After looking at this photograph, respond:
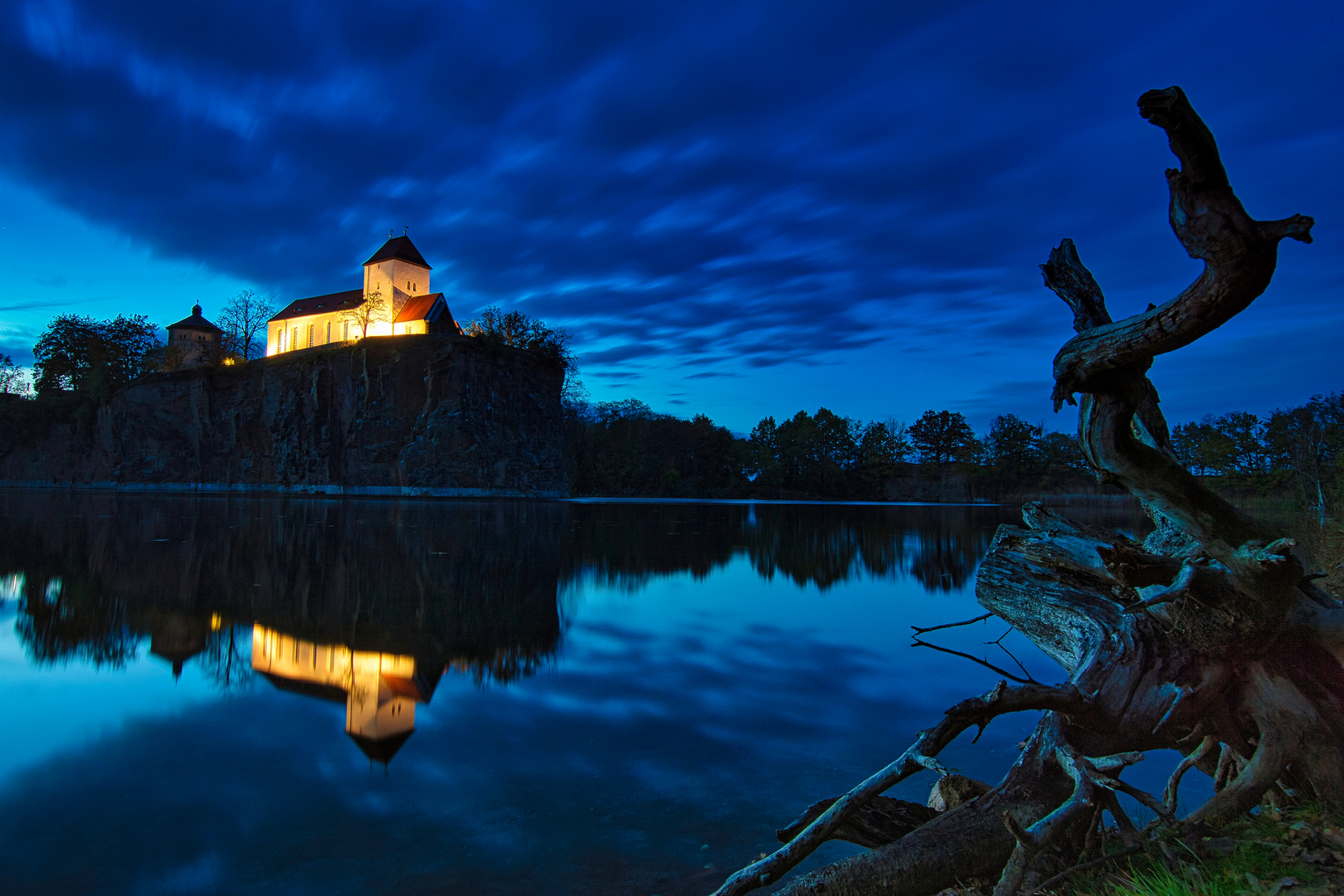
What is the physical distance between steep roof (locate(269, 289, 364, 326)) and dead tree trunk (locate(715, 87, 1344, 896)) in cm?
8732

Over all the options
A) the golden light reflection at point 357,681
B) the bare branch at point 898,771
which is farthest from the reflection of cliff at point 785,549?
the bare branch at point 898,771

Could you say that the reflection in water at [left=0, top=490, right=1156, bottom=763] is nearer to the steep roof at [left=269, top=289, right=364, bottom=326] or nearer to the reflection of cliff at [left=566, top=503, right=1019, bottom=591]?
the reflection of cliff at [left=566, top=503, right=1019, bottom=591]

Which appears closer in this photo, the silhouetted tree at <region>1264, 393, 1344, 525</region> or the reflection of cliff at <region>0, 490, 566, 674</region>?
the reflection of cliff at <region>0, 490, 566, 674</region>

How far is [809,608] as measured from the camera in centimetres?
1218

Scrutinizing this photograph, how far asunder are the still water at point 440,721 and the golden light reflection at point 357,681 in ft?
0.13

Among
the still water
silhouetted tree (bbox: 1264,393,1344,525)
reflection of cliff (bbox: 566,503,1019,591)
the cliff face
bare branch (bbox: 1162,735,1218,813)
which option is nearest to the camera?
bare branch (bbox: 1162,735,1218,813)

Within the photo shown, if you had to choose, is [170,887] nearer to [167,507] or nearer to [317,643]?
[317,643]

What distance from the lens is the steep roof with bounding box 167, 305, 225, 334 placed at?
88.4 metres

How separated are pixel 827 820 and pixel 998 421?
122 m

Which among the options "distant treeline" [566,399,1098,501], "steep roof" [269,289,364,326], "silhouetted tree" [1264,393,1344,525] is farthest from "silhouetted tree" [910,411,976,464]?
"steep roof" [269,289,364,326]

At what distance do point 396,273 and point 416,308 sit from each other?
5711 mm

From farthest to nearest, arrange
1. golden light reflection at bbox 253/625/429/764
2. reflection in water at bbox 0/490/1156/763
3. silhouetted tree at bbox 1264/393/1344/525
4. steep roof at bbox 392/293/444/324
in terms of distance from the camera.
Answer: steep roof at bbox 392/293/444/324, silhouetted tree at bbox 1264/393/1344/525, reflection in water at bbox 0/490/1156/763, golden light reflection at bbox 253/625/429/764

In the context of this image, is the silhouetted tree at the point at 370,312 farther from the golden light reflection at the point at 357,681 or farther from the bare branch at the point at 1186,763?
the bare branch at the point at 1186,763

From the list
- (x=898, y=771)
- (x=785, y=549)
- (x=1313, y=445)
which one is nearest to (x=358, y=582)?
(x=898, y=771)
